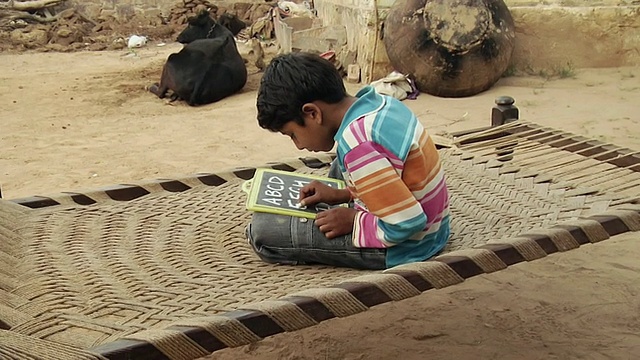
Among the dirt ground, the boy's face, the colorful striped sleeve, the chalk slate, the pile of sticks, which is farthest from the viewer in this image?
the pile of sticks

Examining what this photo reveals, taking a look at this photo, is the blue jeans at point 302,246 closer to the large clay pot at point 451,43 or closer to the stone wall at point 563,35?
the large clay pot at point 451,43

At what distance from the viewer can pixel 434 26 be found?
18.5ft

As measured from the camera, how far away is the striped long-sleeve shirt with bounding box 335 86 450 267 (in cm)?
175

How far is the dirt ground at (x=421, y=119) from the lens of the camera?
93.3 inches

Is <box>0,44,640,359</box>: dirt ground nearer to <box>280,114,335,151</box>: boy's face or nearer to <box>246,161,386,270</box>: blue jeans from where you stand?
<box>246,161,386,270</box>: blue jeans

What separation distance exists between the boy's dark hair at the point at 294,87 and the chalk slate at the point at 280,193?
338mm

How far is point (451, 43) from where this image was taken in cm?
563

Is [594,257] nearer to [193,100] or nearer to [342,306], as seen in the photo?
[342,306]

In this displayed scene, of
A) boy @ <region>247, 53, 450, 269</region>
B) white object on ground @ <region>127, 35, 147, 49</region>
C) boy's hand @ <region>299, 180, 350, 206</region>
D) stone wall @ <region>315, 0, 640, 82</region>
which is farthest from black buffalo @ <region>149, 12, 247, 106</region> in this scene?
boy @ <region>247, 53, 450, 269</region>

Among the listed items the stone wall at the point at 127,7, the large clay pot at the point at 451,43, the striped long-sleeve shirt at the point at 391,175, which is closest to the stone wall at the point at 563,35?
the large clay pot at the point at 451,43

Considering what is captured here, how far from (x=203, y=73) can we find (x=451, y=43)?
2.19 metres

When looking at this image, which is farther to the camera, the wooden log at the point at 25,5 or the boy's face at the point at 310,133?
the wooden log at the point at 25,5

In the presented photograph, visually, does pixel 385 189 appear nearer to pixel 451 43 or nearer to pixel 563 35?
pixel 451 43

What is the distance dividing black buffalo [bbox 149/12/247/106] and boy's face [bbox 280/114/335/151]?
450cm
